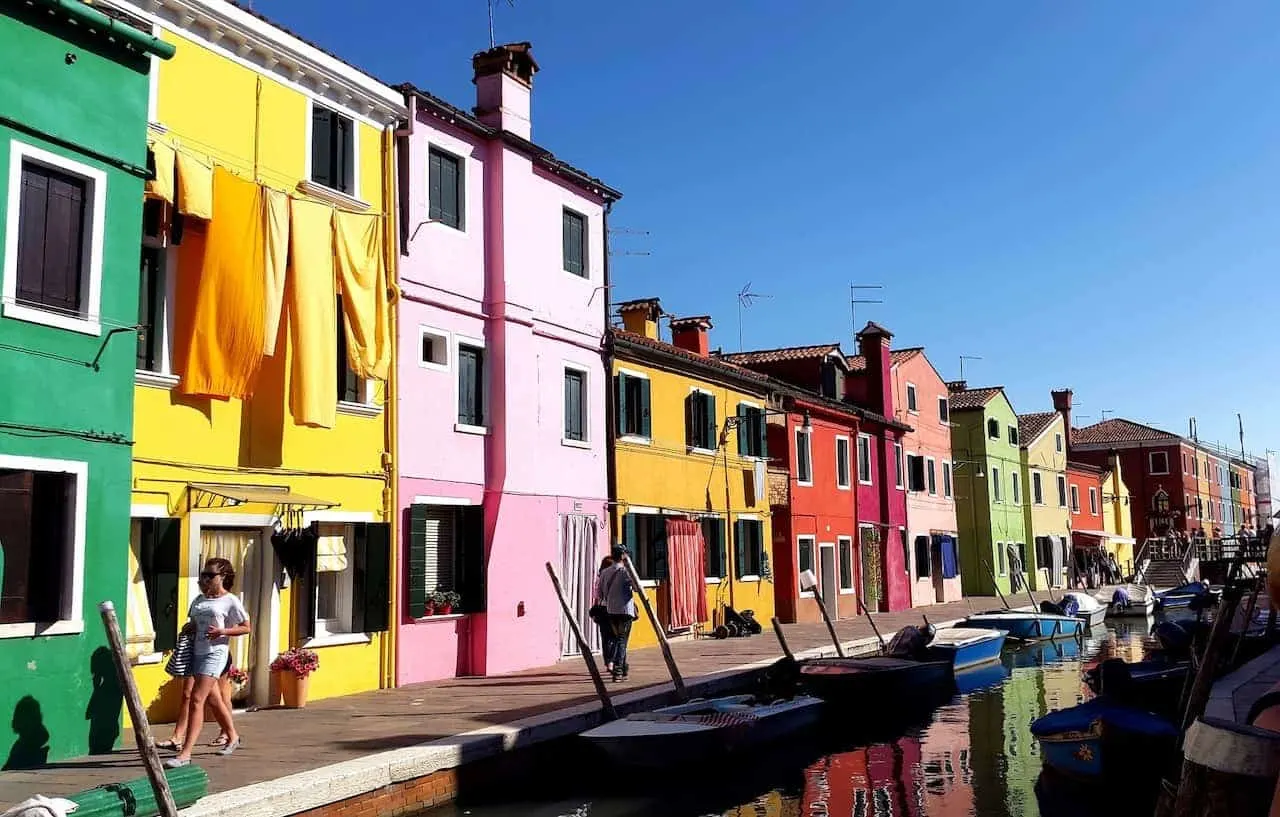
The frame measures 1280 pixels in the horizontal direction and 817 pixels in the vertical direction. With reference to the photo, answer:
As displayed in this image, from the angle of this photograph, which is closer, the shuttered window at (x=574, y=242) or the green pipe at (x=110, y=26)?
the green pipe at (x=110, y=26)

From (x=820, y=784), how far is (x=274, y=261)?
8472 millimetres

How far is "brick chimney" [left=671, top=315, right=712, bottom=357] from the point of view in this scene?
27984mm

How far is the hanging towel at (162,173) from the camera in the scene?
11844mm

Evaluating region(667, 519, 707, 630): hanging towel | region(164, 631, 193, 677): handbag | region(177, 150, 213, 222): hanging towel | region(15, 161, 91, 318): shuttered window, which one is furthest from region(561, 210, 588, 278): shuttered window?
region(164, 631, 193, 677): handbag

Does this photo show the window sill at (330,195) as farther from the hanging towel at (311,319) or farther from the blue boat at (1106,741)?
the blue boat at (1106,741)

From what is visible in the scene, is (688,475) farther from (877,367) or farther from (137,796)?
(137,796)

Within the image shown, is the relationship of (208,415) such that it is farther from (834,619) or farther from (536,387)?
(834,619)

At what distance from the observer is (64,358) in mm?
10359

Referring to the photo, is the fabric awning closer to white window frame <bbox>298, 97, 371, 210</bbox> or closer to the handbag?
the handbag

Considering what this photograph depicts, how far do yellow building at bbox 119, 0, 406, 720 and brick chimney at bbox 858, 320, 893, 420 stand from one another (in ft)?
69.6

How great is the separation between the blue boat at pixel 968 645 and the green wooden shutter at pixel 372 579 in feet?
32.7

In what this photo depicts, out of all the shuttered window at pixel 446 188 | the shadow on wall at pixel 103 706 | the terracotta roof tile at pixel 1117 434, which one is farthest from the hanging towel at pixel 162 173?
the terracotta roof tile at pixel 1117 434

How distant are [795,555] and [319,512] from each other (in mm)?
16134

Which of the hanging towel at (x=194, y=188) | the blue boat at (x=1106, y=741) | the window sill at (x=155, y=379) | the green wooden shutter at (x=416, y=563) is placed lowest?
the blue boat at (x=1106, y=741)
